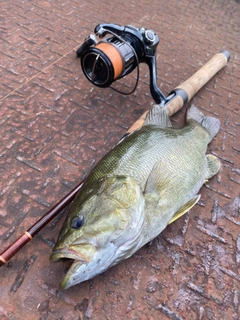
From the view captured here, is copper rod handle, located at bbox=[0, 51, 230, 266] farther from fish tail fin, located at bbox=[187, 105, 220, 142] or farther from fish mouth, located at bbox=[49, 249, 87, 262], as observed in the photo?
fish mouth, located at bbox=[49, 249, 87, 262]

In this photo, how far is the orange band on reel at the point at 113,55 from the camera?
2.46m

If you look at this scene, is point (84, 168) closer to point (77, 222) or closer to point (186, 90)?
point (77, 222)

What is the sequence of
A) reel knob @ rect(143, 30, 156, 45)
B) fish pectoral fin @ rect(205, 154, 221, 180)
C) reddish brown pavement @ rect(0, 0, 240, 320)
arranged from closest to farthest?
reddish brown pavement @ rect(0, 0, 240, 320)
fish pectoral fin @ rect(205, 154, 221, 180)
reel knob @ rect(143, 30, 156, 45)

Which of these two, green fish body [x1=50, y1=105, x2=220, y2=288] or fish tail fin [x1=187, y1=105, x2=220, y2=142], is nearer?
green fish body [x1=50, y1=105, x2=220, y2=288]

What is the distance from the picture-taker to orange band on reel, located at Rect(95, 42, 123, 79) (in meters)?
2.46

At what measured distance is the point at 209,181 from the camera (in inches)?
105

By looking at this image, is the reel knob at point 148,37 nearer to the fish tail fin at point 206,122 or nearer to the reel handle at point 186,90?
the reel handle at point 186,90

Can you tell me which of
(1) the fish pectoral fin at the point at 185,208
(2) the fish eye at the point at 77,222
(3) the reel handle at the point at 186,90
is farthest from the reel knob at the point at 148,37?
(2) the fish eye at the point at 77,222

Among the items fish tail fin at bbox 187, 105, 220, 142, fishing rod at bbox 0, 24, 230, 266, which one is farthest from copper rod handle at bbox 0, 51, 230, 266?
fish tail fin at bbox 187, 105, 220, 142

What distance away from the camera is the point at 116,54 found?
2.50 m

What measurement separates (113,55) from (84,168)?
0.93 metres

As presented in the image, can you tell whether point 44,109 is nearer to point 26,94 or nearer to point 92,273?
point 26,94

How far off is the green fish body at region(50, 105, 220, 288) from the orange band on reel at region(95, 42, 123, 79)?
452 mm

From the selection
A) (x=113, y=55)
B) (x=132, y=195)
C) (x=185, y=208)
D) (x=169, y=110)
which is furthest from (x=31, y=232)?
(x=169, y=110)
